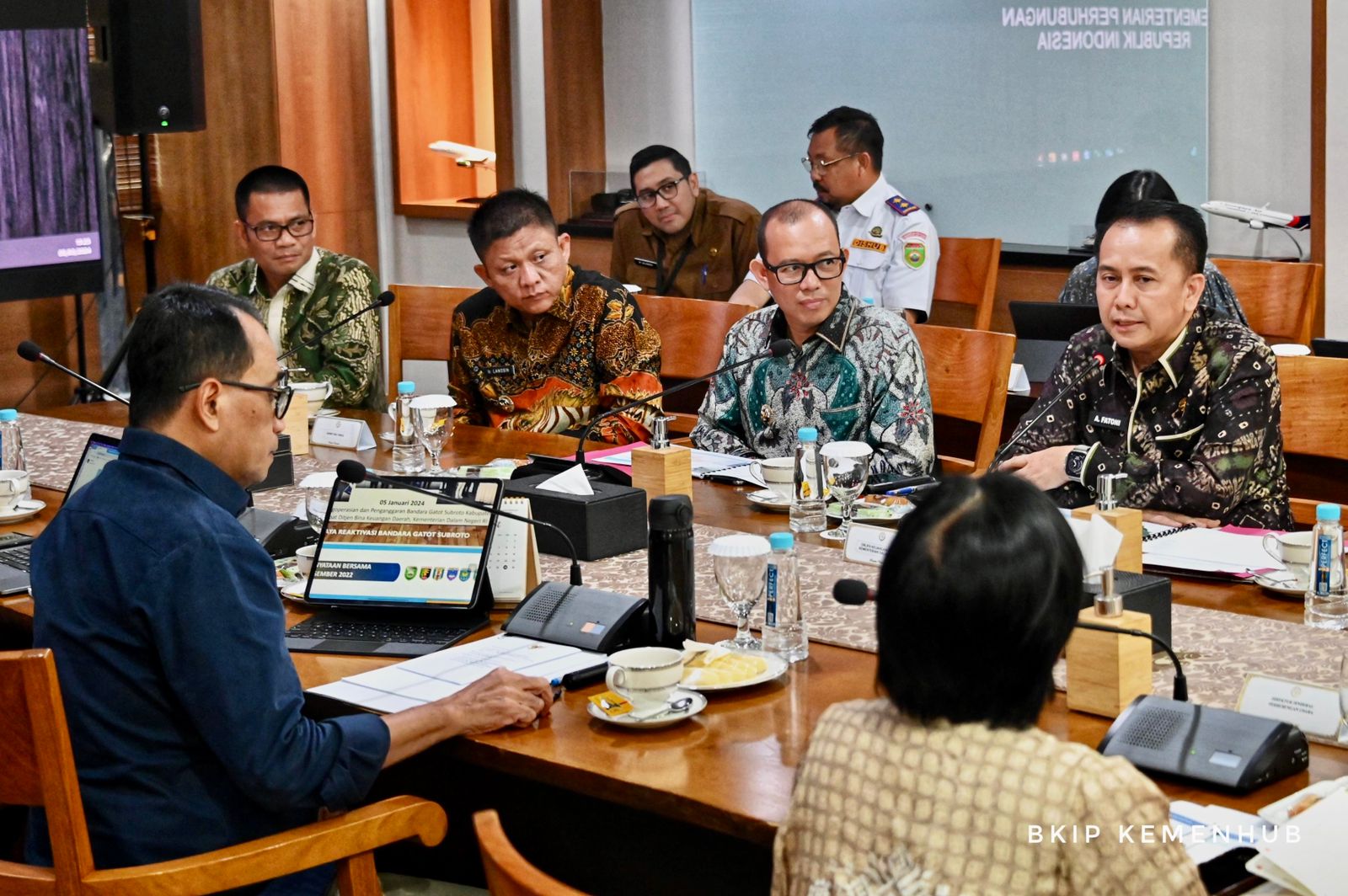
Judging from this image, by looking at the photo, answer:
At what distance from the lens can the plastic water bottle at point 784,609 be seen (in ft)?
6.63

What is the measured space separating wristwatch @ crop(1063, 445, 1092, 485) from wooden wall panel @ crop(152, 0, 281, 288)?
3.88 meters

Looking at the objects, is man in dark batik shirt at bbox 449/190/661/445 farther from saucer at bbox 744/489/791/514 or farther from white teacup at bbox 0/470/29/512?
white teacup at bbox 0/470/29/512

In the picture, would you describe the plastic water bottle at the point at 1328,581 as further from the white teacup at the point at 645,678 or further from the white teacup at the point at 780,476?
the white teacup at the point at 780,476

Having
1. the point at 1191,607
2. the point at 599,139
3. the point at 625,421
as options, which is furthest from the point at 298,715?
the point at 599,139

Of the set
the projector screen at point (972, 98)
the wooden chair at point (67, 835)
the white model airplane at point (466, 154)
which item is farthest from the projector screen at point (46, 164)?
the wooden chair at point (67, 835)

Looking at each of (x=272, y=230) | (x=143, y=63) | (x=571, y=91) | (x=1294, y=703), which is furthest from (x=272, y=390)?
(x=571, y=91)

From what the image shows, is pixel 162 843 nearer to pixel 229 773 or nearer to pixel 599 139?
pixel 229 773

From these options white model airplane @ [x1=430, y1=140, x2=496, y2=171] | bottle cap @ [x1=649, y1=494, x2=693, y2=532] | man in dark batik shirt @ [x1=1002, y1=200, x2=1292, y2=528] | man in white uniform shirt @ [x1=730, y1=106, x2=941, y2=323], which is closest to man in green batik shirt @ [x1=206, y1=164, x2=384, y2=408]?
man in white uniform shirt @ [x1=730, y1=106, x2=941, y2=323]

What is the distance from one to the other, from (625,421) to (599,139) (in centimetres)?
332

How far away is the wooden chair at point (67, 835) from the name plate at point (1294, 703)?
959 millimetres

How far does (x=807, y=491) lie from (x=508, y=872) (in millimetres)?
1551

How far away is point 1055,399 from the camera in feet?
9.24

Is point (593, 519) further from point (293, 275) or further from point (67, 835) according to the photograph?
point (293, 275)

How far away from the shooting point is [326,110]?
6.57 metres
